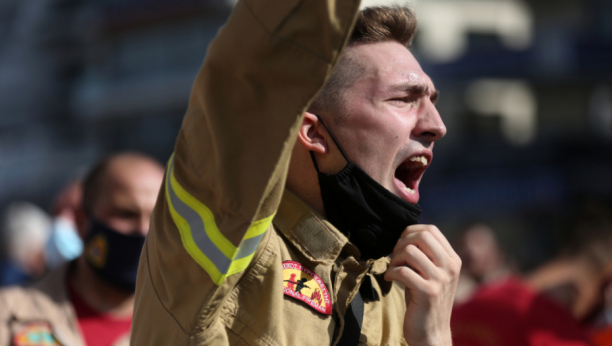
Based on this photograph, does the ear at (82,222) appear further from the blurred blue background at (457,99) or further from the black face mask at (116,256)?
the blurred blue background at (457,99)

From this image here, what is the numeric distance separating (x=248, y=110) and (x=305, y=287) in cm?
70

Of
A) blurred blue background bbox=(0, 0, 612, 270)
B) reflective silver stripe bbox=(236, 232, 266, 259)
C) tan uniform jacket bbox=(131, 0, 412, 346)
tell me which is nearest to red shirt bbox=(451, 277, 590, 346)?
tan uniform jacket bbox=(131, 0, 412, 346)

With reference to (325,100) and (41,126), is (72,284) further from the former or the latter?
(41,126)

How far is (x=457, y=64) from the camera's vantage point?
1859cm

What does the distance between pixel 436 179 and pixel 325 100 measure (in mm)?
16388

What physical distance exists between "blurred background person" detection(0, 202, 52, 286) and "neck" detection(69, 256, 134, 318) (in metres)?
2.72

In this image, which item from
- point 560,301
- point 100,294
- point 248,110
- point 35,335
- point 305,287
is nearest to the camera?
point 248,110

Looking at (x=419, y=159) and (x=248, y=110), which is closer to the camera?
(x=248, y=110)

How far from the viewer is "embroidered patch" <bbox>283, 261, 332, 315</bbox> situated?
1785 millimetres

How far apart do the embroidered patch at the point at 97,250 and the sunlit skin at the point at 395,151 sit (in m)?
1.88

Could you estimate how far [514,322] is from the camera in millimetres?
3457

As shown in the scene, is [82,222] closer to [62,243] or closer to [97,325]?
[97,325]

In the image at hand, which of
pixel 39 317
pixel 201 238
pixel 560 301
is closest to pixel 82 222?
pixel 39 317

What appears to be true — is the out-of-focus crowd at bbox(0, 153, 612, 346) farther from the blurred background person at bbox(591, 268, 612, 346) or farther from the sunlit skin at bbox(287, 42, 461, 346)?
the sunlit skin at bbox(287, 42, 461, 346)
